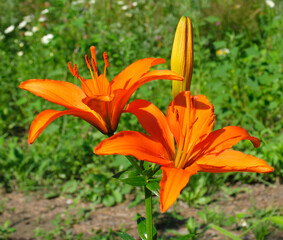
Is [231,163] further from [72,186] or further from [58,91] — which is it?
[72,186]

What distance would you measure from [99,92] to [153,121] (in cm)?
18

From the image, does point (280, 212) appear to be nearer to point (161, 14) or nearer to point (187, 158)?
point (187, 158)

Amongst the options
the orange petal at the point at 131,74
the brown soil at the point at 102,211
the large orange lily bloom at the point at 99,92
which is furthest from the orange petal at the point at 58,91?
the brown soil at the point at 102,211

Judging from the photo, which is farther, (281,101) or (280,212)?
(281,101)

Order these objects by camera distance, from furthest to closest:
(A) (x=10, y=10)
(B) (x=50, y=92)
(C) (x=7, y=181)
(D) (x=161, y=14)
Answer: (A) (x=10, y=10) < (D) (x=161, y=14) < (C) (x=7, y=181) < (B) (x=50, y=92)

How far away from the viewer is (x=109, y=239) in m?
2.11

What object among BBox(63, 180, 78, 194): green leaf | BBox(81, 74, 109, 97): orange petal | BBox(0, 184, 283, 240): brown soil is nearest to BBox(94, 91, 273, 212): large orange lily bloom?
BBox(81, 74, 109, 97): orange petal

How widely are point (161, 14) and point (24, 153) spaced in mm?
3574

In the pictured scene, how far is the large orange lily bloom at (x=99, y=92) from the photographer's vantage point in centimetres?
88

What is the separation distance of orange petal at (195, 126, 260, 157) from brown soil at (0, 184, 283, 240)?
132 cm

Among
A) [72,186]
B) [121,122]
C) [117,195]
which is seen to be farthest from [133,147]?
[72,186]

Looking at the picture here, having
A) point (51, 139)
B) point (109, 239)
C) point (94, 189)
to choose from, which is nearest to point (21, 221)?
point (94, 189)

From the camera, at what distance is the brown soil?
7.43 feet

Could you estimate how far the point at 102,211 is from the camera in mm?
2500
